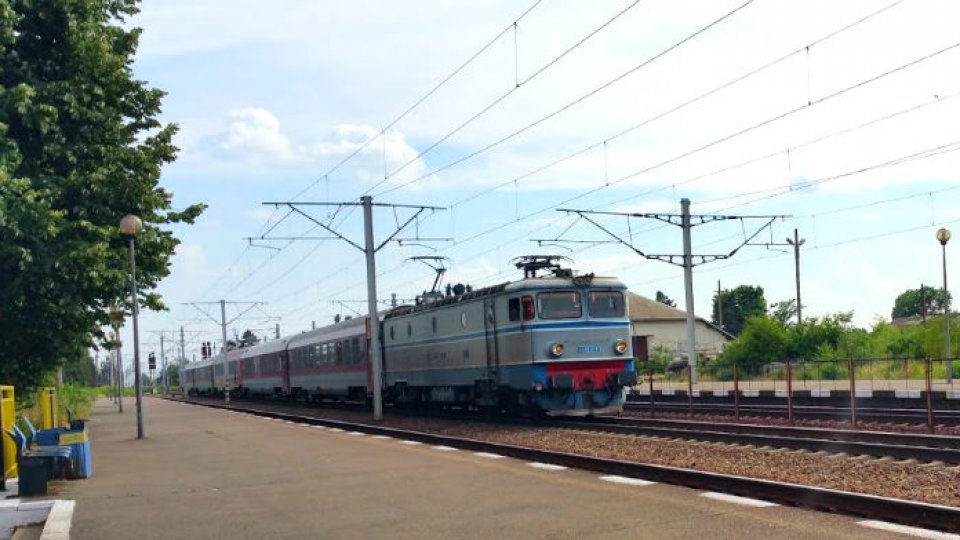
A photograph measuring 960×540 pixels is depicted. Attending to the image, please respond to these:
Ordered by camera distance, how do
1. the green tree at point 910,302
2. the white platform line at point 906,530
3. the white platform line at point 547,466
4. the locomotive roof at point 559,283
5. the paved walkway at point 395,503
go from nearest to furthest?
the white platform line at point 906,530
the paved walkway at point 395,503
the white platform line at point 547,466
the locomotive roof at point 559,283
the green tree at point 910,302

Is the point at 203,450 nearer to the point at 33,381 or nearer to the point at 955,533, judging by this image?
the point at 33,381

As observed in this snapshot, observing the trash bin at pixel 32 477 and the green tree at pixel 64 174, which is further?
the green tree at pixel 64 174

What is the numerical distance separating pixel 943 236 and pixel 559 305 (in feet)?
54.7

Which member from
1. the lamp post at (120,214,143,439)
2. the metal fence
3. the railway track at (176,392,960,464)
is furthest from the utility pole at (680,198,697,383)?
the lamp post at (120,214,143,439)

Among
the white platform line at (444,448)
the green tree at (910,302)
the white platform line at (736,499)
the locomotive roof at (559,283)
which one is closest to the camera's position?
the white platform line at (736,499)

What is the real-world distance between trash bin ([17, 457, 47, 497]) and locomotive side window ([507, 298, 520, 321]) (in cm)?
1143

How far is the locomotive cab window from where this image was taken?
72.8 feet

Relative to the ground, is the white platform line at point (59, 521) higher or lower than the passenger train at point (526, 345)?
lower

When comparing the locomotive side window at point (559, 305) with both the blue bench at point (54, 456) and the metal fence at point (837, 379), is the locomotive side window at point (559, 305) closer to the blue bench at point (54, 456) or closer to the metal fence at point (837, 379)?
the metal fence at point (837, 379)

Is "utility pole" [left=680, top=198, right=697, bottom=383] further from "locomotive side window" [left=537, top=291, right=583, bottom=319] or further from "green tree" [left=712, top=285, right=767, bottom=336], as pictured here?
"green tree" [left=712, top=285, right=767, bottom=336]

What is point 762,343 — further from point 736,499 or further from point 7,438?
point 7,438

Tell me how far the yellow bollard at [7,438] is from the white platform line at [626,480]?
7392 millimetres

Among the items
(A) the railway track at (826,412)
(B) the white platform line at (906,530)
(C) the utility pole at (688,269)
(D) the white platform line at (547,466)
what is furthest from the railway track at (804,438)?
(C) the utility pole at (688,269)

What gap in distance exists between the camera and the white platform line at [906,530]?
25.4ft
